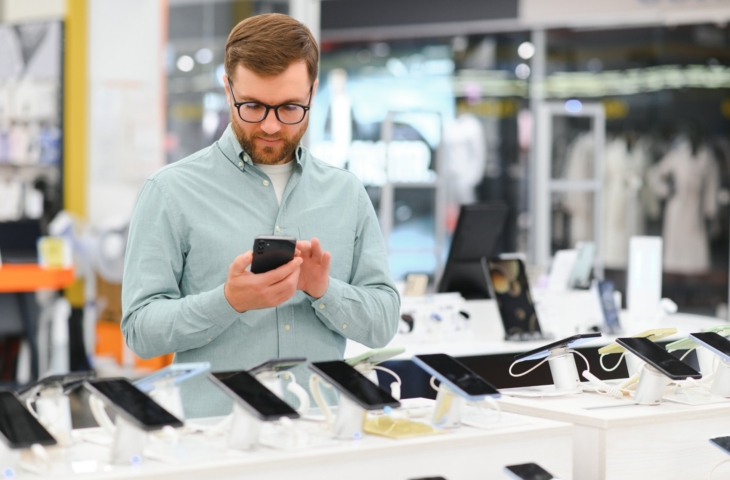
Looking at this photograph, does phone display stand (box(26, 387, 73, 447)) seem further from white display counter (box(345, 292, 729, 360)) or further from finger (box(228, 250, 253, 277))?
white display counter (box(345, 292, 729, 360))

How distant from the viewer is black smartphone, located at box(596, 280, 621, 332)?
448 cm

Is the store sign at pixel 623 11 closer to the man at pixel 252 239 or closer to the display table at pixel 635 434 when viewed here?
the display table at pixel 635 434

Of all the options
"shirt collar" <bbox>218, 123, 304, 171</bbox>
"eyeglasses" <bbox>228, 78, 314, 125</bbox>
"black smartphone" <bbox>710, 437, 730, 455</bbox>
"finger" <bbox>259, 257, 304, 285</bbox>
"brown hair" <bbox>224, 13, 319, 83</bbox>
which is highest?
"brown hair" <bbox>224, 13, 319, 83</bbox>

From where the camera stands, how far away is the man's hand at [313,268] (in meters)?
1.86

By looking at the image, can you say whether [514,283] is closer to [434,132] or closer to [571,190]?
[434,132]

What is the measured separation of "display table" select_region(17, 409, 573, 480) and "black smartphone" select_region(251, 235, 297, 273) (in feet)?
1.03

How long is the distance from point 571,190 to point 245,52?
310 inches

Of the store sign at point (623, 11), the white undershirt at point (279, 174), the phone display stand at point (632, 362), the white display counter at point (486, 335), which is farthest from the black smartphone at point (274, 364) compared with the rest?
the store sign at point (623, 11)

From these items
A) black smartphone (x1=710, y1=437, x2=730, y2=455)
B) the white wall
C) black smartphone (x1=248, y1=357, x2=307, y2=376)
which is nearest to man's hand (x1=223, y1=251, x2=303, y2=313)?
black smartphone (x1=248, y1=357, x2=307, y2=376)

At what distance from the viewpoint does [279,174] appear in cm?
218

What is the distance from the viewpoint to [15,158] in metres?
7.91

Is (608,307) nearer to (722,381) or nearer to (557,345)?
(722,381)

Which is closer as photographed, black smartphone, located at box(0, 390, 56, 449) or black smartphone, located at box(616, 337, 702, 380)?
black smartphone, located at box(0, 390, 56, 449)

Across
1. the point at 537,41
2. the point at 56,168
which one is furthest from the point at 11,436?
the point at 537,41
